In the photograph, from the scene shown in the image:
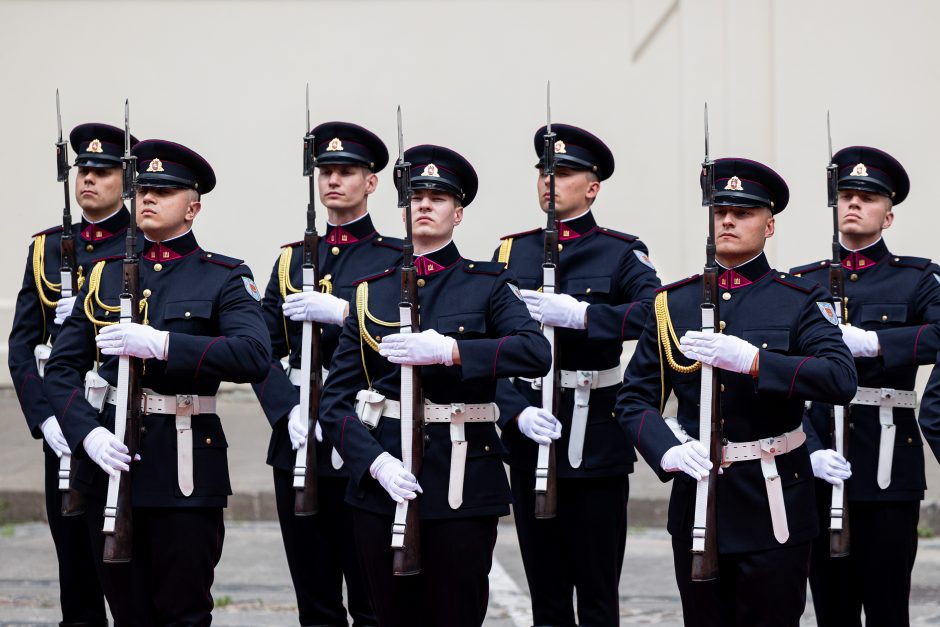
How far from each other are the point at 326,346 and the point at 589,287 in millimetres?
1079

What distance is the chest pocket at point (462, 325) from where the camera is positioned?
5.36 metres

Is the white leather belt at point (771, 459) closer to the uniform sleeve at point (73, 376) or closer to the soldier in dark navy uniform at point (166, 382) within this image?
the soldier in dark navy uniform at point (166, 382)

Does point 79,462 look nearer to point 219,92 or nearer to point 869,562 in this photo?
point 869,562

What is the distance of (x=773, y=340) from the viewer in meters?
5.04

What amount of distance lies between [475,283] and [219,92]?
7099 mm

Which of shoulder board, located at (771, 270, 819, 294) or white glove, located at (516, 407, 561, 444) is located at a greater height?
shoulder board, located at (771, 270, 819, 294)

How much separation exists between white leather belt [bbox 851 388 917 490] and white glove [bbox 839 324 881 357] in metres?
0.16

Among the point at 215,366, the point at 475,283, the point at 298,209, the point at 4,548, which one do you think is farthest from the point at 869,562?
the point at 298,209

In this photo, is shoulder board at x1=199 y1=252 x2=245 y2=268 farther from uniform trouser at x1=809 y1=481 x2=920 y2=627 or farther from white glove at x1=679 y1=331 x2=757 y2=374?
uniform trouser at x1=809 y1=481 x2=920 y2=627

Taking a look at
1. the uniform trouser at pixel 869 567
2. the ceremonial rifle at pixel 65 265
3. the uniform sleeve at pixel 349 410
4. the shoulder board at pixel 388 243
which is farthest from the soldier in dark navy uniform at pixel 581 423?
the ceremonial rifle at pixel 65 265

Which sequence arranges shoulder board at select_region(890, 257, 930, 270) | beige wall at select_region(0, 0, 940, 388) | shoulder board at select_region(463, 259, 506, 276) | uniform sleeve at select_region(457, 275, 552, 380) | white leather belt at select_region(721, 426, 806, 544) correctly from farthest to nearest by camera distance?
beige wall at select_region(0, 0, 940, 388)
shoulder board at select_region(890, 257, 930, 270)
shoulder board at select_region(463, 259, 506, 276)
uniform sleeve at select_region(457, 275, 552, 380)
white leather belt at select_region(721, 426, 806, 544)

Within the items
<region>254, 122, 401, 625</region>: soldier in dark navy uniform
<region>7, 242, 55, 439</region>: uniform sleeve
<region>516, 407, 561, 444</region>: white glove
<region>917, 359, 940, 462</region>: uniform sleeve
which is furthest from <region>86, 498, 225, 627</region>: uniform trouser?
<region>917, 359, 940, 462</region>: uniform sleeve

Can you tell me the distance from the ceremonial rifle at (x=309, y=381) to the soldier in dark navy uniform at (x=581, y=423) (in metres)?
0.75

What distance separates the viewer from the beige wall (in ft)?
36.8
